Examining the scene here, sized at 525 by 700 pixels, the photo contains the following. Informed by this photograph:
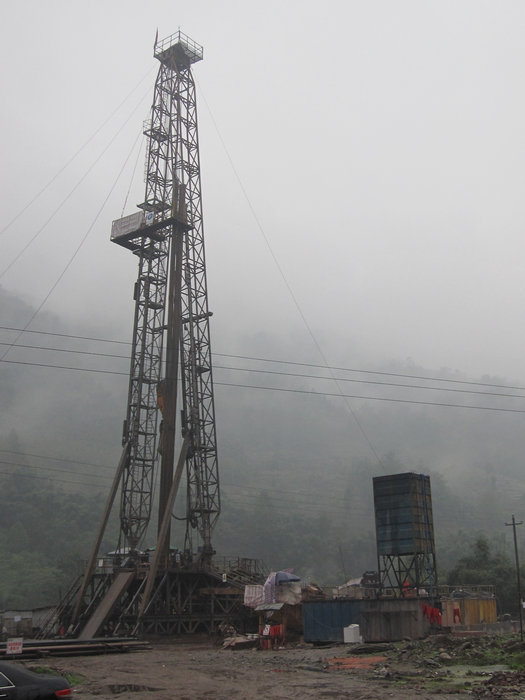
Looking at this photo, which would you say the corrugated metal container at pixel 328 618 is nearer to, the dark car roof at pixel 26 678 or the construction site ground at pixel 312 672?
the construction site ground at pixel 312 672

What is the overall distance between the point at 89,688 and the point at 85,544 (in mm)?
119464

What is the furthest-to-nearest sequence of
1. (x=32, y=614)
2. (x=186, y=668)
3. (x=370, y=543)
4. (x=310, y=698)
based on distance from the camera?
1. (x=370, y=543)
2. (x=32, y=614)
3. (x=186, y=668)
4. (x=310, y=698)

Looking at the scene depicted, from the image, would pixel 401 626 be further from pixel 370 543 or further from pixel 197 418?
pixel 370 543

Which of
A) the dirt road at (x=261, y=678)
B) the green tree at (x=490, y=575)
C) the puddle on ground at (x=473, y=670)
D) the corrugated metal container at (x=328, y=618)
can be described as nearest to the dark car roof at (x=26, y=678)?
the dirt road at (x=261, y=678)

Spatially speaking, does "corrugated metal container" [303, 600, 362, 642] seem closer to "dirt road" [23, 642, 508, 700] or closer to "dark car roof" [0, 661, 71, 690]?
"dirt road" [23, 642, 508, 700]

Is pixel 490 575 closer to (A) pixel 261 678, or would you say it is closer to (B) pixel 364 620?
(B) pixel 364 620

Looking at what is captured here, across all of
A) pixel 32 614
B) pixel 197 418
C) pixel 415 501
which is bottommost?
pixel 32 614

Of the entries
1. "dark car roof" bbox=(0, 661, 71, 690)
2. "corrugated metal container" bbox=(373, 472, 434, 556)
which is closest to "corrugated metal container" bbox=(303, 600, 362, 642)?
"corrugated metal container" bbox=(373, 472, 434, 556)

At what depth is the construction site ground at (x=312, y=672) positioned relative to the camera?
1828 cm

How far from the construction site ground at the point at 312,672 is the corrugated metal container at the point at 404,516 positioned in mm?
13217

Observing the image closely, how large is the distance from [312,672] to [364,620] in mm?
13980

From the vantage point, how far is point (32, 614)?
53.7 m

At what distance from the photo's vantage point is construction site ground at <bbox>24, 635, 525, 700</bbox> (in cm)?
1828

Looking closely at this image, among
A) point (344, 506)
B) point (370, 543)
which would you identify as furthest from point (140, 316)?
point (344, 506)
